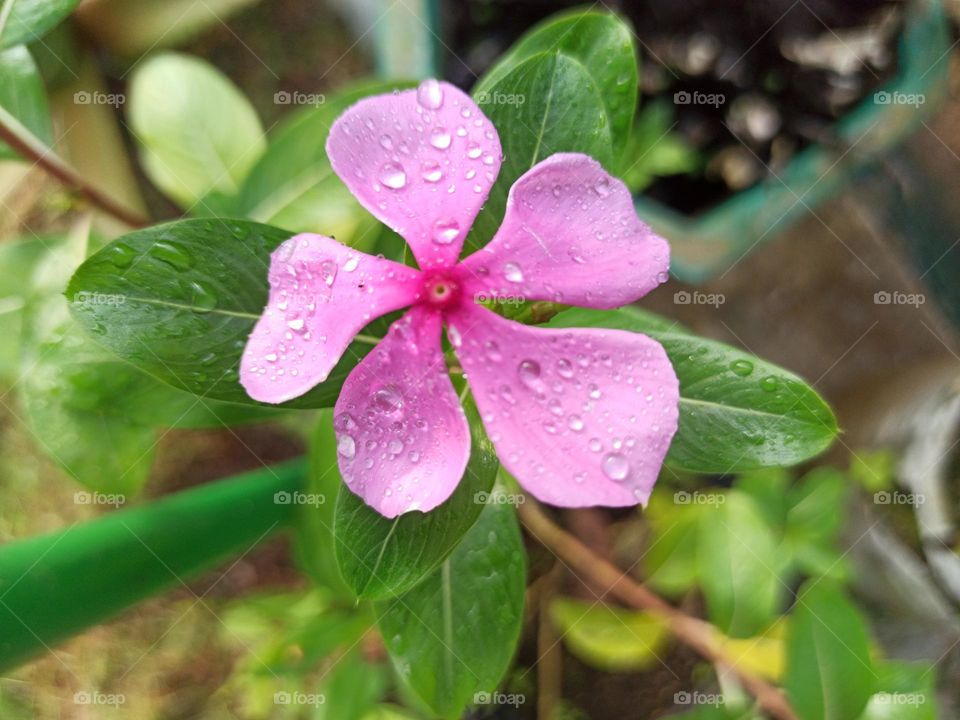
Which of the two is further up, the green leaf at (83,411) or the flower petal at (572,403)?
the flower petal at (572,403)

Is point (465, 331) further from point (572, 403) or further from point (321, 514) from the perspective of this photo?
point (321, 514)

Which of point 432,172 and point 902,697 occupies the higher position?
point 432,172

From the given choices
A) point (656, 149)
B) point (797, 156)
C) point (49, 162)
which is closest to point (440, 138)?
point (49, 162)

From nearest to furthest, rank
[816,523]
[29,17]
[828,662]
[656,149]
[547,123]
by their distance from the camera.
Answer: [547,123]
[29,17]
[828,662]
[816,523]
[656,149]

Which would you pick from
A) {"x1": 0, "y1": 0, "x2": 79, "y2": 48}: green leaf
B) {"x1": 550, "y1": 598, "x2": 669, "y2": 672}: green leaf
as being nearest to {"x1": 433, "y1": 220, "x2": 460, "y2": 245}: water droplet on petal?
{"x1": 0, "y1": 0, "x2": 79, "y2": 48}: green leaf

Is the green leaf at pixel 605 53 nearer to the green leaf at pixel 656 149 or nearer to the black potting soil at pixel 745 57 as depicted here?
the green leaf at pixel 656 149

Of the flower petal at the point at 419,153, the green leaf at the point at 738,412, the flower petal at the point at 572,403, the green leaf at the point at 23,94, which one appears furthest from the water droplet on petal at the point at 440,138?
the green leaf at the point at 23,94
